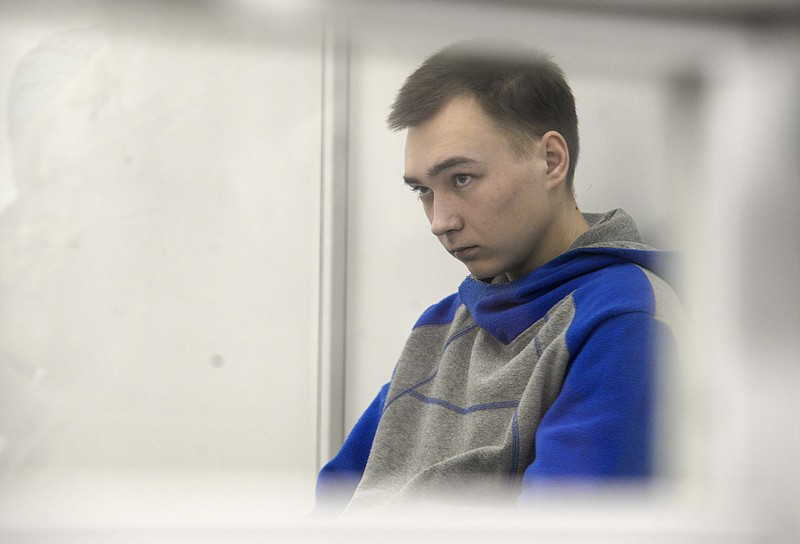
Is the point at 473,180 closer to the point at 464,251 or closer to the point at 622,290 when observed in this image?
the point at 464,251

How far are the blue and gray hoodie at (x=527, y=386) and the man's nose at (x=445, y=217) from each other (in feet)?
0.33

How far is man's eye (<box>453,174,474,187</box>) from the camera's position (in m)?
0.65

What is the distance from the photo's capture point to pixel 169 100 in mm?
766

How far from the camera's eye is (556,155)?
67 centimetres

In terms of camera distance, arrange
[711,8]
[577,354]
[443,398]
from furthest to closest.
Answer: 1. [443,398]
2. [577,354]
3. [711,8]

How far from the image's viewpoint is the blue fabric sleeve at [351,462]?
2.73 ft

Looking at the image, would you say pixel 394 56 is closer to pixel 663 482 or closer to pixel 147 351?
pixel 663 482

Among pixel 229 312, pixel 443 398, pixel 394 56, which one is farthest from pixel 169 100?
pixel 394 56

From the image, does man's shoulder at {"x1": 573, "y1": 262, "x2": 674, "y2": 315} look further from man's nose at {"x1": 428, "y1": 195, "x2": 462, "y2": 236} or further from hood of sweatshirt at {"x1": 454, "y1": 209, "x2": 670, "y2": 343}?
man's nose at {"x1": 428, "y1": 195, "x2": 462, "y2": 236}

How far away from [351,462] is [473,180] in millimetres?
410

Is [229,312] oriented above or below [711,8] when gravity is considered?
below

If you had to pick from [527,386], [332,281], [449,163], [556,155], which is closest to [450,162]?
[449,163]

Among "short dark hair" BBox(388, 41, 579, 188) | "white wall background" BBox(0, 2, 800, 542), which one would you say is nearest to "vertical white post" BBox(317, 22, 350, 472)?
"white wall background" BBox(0, 2, 800, 542)

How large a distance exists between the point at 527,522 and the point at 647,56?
0.15 m
